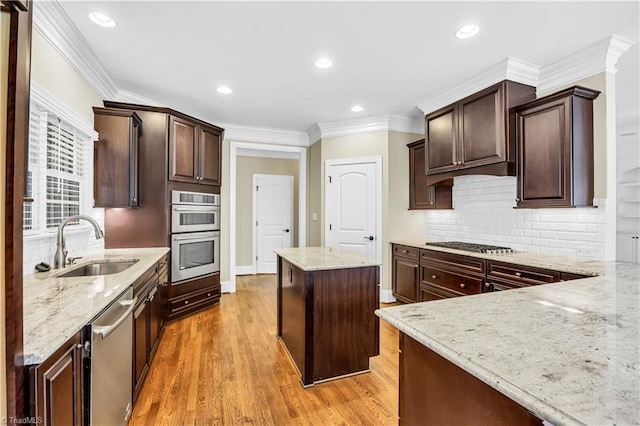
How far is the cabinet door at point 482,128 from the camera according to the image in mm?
2914

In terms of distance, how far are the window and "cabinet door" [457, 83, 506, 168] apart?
352 cm

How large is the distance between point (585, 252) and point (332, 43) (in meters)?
2.79

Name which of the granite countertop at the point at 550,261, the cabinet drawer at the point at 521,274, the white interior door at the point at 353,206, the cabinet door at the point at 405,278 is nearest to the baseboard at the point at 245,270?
the white interior door at the point at 353,206

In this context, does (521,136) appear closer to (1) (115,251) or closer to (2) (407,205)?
(2) (407,205)

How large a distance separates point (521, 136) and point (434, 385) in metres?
2.71

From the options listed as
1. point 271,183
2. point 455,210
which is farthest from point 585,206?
point 271,183

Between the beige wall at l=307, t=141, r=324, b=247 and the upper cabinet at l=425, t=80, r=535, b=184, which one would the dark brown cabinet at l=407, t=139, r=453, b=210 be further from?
the beige wall at l=307, t=141, r=324, b=247

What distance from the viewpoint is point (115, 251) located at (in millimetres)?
3027

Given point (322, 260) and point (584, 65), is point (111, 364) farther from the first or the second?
point (584, 65)

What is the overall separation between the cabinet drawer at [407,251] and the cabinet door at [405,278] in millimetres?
54

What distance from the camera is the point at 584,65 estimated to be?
2641 mm

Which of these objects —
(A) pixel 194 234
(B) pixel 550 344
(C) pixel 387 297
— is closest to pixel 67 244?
(A) pixel 194 234

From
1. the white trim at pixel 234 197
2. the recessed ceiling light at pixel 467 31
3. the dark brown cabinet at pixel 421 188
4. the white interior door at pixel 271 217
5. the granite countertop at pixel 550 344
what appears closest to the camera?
the granite countertop at pixel 550 344

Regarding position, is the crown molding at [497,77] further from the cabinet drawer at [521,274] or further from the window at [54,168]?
the window at [54,168]
